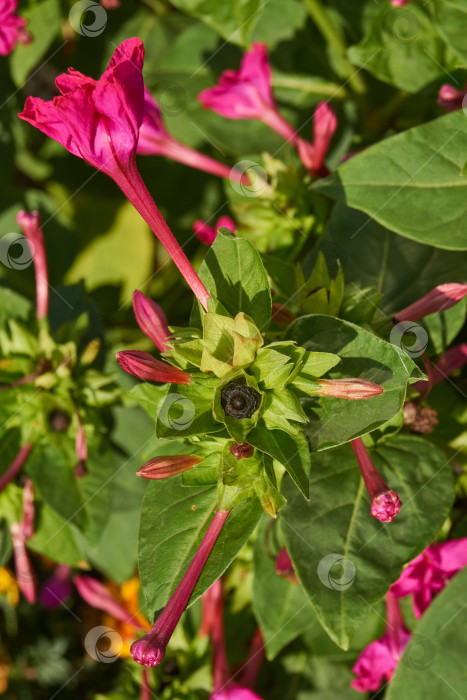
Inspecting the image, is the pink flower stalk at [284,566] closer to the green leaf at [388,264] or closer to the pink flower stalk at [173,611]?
the pink flower stalk at [173,611]

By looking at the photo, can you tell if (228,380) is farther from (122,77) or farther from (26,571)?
(26,571)

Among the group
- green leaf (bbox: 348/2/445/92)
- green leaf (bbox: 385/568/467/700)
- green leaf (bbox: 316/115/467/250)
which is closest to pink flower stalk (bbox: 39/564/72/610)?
green leaf (bbox: 385/568/467/700)

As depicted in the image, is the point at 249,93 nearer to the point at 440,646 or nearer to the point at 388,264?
the point at 388,264

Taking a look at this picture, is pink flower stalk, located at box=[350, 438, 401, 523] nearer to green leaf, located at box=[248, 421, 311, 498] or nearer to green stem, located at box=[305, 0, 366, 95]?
green leaf, located at box=[248, 421, 311, 498]

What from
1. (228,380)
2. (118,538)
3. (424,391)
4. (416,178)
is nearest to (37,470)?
(118,538)

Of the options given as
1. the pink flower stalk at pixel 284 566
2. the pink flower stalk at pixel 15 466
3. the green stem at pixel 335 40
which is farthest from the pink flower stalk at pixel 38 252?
the green stem at pixel 335 40

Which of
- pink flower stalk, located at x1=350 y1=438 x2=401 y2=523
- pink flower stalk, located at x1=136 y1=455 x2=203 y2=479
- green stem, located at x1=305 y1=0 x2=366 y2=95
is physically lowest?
pink flower stalk, located at x1=350 y1=438 x2=401 y2=523
